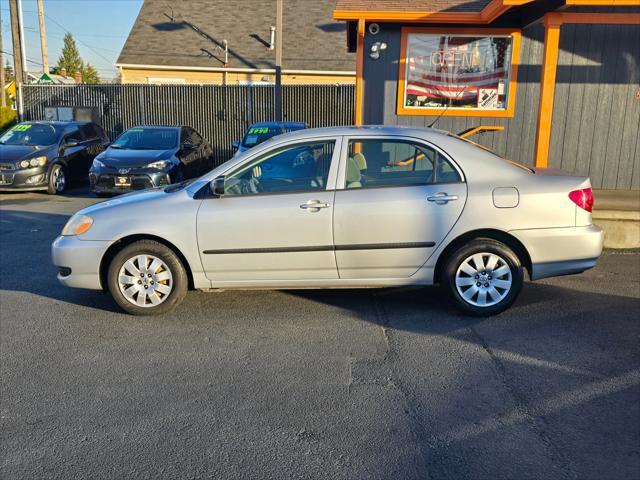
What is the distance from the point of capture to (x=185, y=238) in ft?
17.6

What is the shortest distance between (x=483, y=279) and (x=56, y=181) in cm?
1099

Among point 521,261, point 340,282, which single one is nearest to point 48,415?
point 340,282

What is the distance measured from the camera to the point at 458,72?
33.8 feet

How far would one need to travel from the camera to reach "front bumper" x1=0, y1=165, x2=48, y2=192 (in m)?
13.0

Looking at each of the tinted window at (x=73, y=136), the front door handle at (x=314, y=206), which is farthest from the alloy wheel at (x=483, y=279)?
the tinted window at (x=73, y=136)

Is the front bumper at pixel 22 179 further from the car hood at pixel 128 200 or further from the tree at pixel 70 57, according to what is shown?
the tree at pixel 70 57

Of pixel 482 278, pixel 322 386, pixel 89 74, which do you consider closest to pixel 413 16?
pixel 482 278

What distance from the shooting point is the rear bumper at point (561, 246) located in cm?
533

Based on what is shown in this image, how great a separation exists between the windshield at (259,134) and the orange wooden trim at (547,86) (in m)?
5.68

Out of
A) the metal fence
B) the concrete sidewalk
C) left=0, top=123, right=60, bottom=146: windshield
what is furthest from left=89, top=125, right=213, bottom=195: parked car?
the concrete sidewalk

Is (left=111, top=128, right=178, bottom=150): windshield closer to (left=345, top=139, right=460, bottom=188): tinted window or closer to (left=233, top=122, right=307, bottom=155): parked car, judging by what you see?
(left=233, top=122, right=307, bottom=155): parked car

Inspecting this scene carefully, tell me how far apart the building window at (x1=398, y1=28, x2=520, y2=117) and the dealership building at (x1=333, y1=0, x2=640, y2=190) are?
0.02 meters

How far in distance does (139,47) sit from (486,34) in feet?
66.8

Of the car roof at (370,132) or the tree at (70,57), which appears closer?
the car roof at (370,132)
